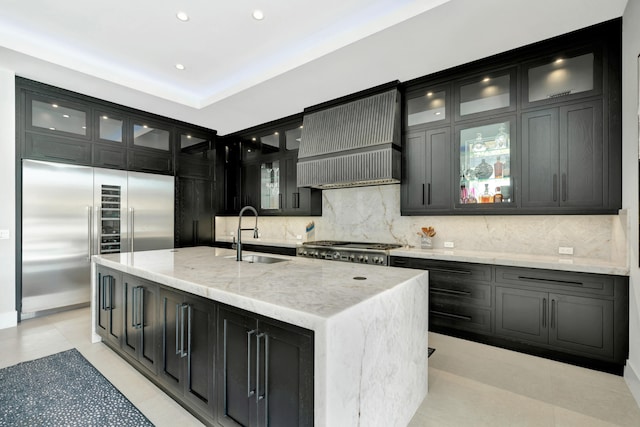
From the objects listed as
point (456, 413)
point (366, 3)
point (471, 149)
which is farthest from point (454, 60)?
point (456, 413)

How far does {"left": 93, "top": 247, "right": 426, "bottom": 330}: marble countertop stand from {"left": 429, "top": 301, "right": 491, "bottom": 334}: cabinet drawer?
1.44m

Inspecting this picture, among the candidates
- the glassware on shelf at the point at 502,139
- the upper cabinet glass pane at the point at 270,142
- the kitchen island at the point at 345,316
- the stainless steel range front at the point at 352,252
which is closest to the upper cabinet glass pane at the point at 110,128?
the upper cabinet glass pane at the point at 270,142

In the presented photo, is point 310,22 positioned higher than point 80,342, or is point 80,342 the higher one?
point 310,22

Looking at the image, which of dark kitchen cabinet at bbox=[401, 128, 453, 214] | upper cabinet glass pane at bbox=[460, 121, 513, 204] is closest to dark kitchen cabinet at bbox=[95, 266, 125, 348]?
dark kitchen cabinet at bbox=[401, 128, 453, 214]

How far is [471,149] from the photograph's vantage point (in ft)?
10.7

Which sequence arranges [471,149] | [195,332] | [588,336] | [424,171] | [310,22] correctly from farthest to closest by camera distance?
[424,171]
[471,149]
[310,22]
[588,336]
[195,332]

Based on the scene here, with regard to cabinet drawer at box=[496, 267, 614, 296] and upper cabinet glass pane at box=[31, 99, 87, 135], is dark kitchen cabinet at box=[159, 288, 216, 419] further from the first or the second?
upper cabinet glass pane at box=[31, 99, 87, 135]

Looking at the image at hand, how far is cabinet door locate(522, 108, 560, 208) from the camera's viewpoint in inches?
109

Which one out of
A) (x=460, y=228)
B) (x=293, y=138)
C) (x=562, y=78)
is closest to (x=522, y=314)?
(x=460, y=228)

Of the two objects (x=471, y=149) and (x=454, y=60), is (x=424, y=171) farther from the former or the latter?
(x=454, y=60)

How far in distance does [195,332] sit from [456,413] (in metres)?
1.70

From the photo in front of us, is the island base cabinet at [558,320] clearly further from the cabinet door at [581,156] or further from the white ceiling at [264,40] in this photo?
the white ceiling at [264,40]

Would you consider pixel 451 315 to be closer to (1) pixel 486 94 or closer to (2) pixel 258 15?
(1) pixel 486 94

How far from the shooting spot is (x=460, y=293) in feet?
9.96
